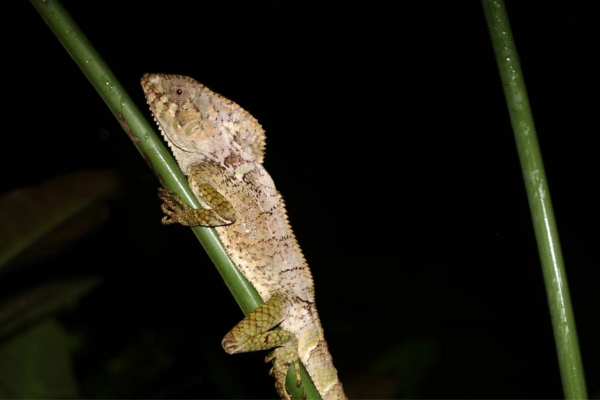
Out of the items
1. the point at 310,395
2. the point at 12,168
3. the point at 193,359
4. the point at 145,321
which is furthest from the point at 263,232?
the point at 12,168

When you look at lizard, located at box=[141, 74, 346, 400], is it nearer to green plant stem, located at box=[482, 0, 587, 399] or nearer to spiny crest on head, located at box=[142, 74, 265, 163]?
spiny crest on head, located at box=[142, 74, 265, 163]

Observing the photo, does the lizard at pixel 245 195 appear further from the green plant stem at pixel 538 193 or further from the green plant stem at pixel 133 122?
the green plant stem at pixel 538 193

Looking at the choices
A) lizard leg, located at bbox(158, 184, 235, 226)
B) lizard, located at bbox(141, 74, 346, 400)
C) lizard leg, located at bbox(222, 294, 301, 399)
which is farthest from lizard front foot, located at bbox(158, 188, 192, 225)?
lizard leg, located at bbox(222, 294, 301, 399)

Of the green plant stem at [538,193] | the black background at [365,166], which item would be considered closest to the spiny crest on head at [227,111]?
the green plant stem at [538,193]

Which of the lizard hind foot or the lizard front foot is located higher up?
the lizard front foot

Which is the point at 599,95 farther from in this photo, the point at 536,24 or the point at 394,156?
the point at 394,156

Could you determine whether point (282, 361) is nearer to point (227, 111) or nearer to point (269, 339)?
point (269, 339)
